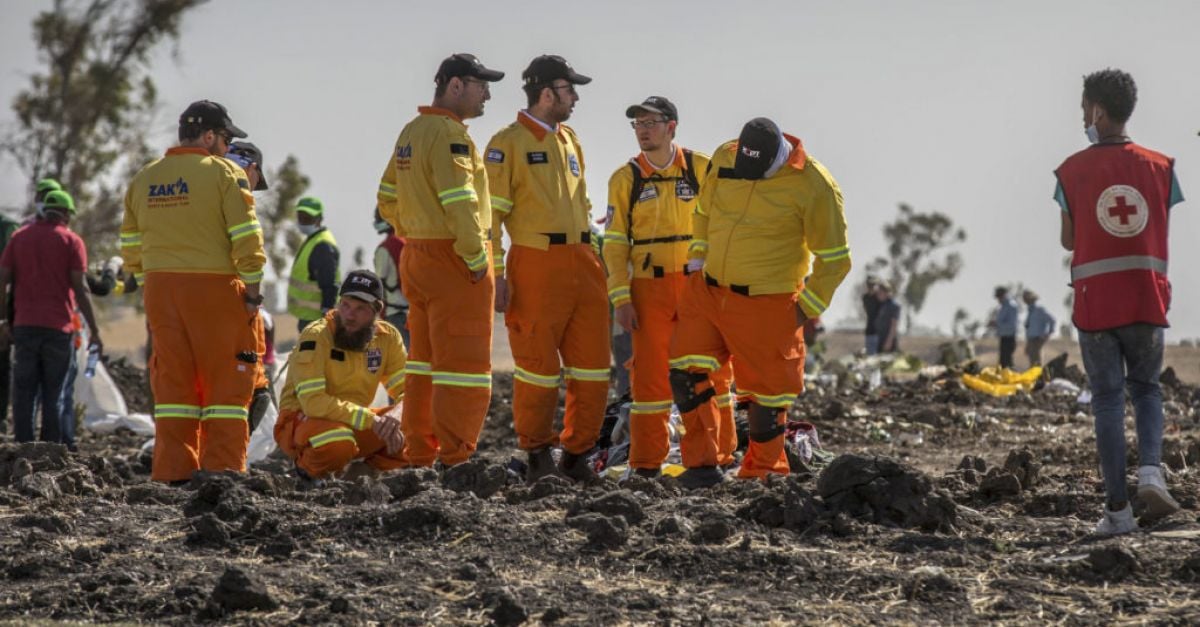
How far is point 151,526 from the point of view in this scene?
26.0ft

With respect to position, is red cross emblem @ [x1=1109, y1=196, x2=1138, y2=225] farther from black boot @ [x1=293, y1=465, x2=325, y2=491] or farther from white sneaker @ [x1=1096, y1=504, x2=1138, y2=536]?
black boot @ [x1=293, y1=465, x2=325, y2=491]

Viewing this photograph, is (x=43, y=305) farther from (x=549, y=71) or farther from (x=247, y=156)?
(x=549, y=71)

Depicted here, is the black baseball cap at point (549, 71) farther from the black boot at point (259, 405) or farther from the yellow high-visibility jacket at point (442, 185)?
the black boot at point (259, 405)

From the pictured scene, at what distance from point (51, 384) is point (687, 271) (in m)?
5.55

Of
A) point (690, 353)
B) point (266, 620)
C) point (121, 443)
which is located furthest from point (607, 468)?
point (121, 443)

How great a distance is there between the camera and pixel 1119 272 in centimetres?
750

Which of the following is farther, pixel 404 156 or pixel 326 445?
pixel 326 445

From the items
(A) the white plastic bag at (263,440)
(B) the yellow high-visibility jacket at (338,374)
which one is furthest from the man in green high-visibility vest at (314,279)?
(B) the yellow high-visibility jacket at (338,374)

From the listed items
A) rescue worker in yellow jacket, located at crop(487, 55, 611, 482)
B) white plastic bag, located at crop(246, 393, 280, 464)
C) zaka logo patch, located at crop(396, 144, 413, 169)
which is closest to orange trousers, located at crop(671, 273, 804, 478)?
rescue worker in yellow jacket, located at crop(487, 55, 611, 482)

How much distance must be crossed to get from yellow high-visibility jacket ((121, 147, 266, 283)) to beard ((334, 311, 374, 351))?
736mm

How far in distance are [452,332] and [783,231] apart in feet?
6.25

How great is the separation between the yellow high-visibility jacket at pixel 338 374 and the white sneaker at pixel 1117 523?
446 cm

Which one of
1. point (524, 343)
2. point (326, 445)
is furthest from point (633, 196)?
point (326, 445)

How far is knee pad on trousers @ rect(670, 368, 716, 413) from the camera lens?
31.6ft
